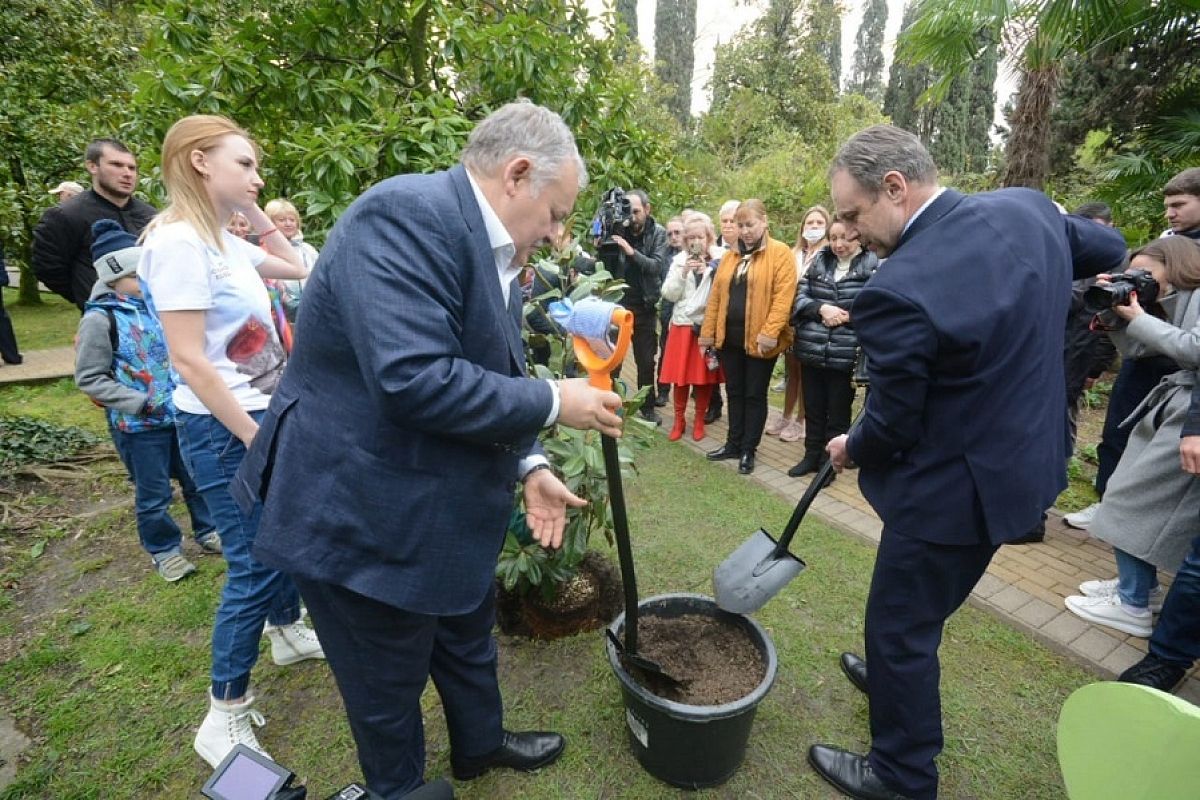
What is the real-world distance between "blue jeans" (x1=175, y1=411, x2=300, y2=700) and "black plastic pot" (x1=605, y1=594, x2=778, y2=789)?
1261 mm

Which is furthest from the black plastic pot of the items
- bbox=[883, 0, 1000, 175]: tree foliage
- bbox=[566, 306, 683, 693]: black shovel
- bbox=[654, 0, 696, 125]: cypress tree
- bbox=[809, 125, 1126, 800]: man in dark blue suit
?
bbox=[654, 0, 696, 125]: cypress tree

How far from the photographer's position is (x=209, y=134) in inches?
74.5

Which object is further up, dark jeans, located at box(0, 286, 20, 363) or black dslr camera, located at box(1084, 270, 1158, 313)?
black dslr camera, located at box(1084, 270, 1158, 313)

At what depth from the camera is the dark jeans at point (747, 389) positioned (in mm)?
4883

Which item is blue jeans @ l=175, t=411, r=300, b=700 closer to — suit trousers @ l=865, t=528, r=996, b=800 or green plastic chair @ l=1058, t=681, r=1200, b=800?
suit trousers @ l=865, t=528, r=996, b=800

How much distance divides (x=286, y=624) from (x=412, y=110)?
9.54 feet

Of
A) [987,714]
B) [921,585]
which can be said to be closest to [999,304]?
[921,585]

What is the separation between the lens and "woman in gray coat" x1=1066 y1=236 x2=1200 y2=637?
2.65 meters

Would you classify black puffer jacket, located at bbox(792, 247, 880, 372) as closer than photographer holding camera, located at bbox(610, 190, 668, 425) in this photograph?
Yes

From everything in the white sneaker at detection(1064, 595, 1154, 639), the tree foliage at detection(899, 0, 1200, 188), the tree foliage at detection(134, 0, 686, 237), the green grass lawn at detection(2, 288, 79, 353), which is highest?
the tree foliage at detection(899, 0, 1200, 188)

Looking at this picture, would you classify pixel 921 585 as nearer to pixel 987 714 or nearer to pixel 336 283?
pixel 987 714

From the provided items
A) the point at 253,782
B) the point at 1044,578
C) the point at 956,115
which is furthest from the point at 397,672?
the point at 956,115

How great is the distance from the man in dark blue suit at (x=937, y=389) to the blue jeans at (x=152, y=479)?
3370mm

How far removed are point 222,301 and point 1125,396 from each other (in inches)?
182
